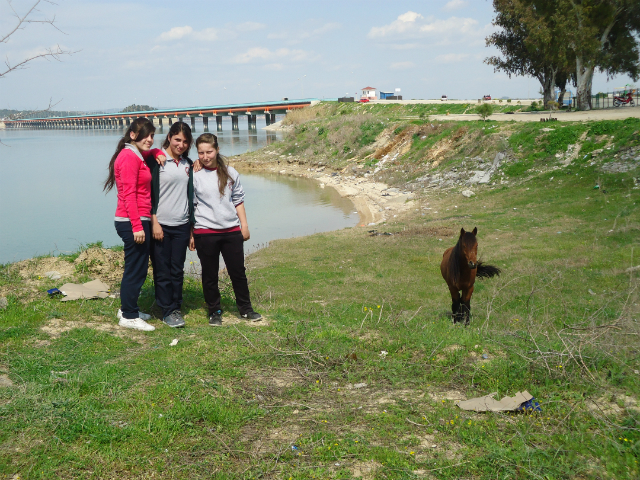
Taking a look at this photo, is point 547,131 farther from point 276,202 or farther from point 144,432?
point 144,432

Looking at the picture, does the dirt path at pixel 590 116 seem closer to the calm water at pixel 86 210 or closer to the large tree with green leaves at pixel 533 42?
the large tree with green leaves at pixel 533 42

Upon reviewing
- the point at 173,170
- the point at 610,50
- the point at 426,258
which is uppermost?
the point at 610,50

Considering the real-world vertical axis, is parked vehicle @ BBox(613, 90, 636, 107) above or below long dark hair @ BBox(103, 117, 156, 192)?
above

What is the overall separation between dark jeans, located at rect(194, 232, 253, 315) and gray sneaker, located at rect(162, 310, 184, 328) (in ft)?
1.30

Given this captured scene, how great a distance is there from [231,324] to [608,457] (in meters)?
4.27

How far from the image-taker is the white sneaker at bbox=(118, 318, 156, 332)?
5938mm

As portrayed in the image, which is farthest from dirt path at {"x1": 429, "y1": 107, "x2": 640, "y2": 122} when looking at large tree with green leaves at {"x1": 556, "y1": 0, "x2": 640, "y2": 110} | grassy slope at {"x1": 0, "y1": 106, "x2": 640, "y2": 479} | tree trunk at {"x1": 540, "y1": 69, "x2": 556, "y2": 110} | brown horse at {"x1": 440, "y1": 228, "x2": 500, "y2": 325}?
brown horse at {"x1": 440, "y1": 228, "x2": 500, "y2": 325}

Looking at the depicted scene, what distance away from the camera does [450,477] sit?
3.17 m

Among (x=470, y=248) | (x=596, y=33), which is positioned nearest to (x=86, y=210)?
(x=470, y=248)

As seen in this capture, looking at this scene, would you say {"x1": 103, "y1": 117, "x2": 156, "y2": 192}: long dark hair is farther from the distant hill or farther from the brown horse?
the distant hill

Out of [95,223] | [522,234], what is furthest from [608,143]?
[95,223]

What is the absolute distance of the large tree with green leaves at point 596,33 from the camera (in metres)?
29.1

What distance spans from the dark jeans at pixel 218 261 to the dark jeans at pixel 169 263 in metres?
0.21

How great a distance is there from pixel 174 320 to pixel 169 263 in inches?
28.1
